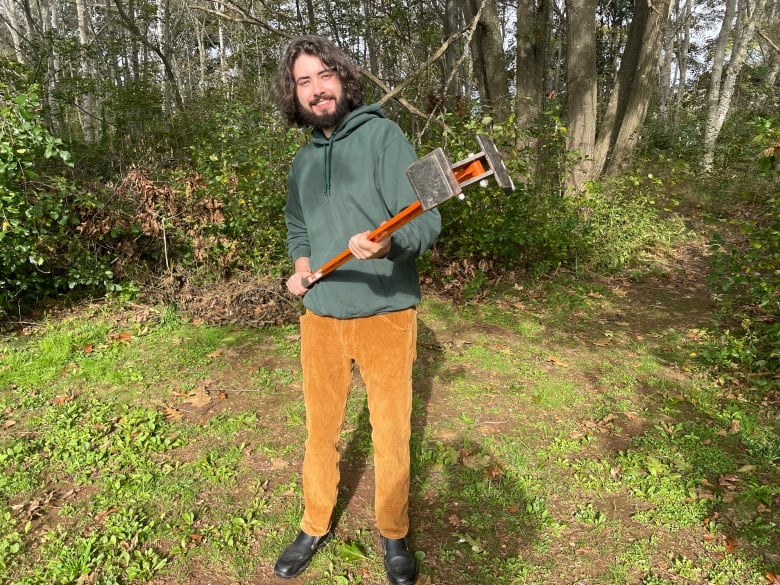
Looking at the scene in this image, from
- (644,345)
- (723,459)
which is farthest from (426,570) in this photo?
(644,345)

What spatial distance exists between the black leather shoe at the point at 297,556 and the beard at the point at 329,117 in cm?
189

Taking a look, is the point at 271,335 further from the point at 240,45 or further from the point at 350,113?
the point at 240,45

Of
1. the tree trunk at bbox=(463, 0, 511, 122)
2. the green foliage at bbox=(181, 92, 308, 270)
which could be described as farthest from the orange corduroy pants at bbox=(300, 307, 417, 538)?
the tree trunk at bbox=(463, 0, 511, 122)

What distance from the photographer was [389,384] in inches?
79.7

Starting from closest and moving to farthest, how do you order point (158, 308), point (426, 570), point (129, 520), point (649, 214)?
point (426, 570), point (129, 520), point (158, 308), point (649, 214)

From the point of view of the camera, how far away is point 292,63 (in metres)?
1.98

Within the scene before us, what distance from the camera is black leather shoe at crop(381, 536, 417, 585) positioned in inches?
90.4

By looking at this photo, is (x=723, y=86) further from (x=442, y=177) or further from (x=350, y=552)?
(x=350, y=552)

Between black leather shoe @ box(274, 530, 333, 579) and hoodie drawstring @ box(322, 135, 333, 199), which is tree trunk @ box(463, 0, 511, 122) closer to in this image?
hoodie drawstring @ box(322, 135, 333, 199)

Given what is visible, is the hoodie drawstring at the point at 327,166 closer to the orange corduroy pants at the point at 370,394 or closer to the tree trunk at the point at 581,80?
the orange corduroy pants at the point at 370,394

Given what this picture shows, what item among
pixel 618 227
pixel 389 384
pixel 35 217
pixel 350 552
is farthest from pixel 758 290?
pixel 35 217

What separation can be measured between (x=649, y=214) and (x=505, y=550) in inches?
246

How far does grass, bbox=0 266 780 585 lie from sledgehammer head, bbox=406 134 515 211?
6.12 ft

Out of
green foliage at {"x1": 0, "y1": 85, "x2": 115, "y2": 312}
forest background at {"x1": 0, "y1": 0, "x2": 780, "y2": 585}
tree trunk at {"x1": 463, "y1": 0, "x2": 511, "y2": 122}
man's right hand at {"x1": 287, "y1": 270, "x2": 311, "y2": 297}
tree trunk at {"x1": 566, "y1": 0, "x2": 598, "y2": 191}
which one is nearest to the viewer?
man's right hand at {"x1": 287, "y1": 270, "x2": 311, "y2": 297}
